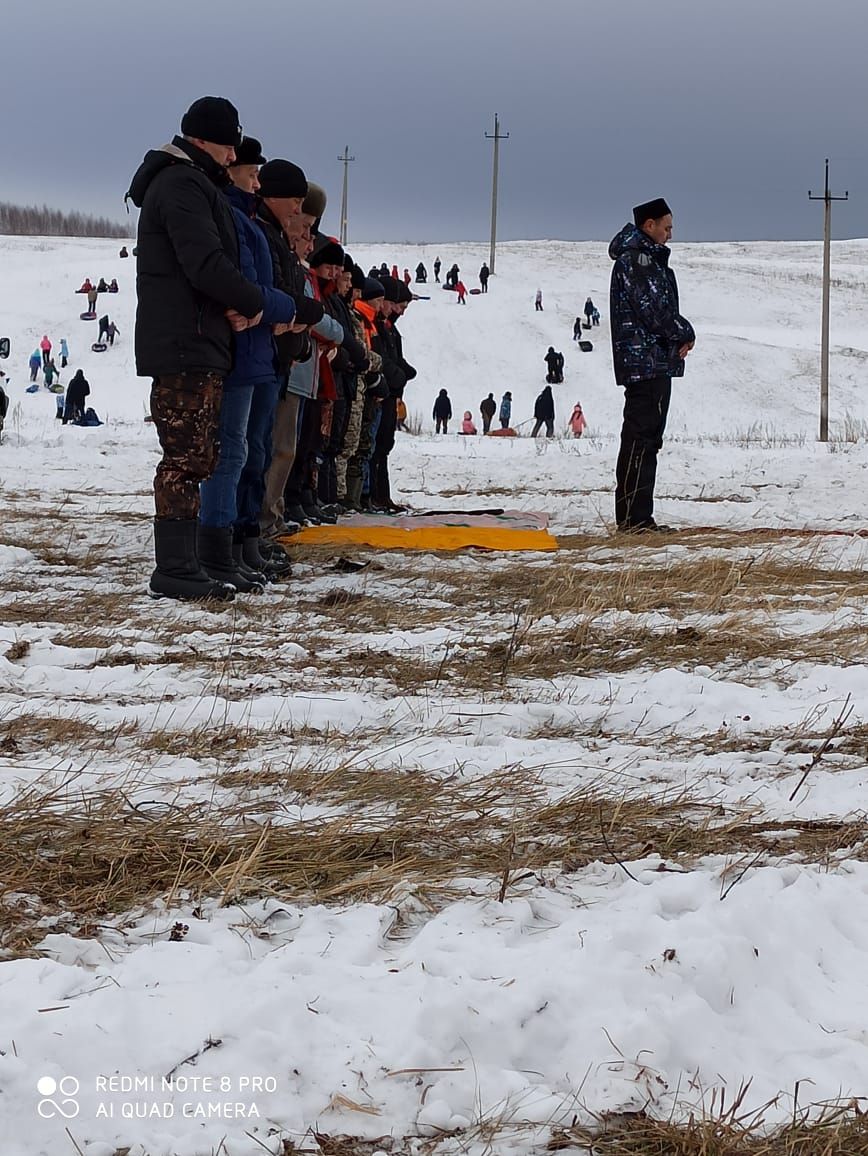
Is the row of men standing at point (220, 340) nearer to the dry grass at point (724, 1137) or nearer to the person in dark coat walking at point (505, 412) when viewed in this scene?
the dry grass at point (724, 1137)

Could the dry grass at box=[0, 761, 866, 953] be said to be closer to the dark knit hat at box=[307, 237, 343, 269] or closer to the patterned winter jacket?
the patterned winter jacket

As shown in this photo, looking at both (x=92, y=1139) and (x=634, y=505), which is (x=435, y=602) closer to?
(x=634, y=505)

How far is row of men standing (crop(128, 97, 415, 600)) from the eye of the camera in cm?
A: 483

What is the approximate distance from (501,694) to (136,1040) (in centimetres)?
198

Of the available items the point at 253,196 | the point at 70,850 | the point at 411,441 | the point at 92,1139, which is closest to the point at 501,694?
the point at 70,850

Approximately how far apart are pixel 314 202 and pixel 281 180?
0.97 metres

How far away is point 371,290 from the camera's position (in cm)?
927

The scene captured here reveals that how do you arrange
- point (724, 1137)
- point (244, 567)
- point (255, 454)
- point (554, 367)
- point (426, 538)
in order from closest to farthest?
point (724, 1137) < point (244, 567) < point (255, 454) < point (426, 538) < point (554, 367)

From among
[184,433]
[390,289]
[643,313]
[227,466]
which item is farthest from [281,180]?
[390,289]

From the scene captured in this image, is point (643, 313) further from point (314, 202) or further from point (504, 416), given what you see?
point (504, 416)

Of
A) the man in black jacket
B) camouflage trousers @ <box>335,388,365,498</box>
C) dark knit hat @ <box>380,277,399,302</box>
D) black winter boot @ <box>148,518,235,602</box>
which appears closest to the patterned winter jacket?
camouflage trousers @ <box>335,388,365,498</box>

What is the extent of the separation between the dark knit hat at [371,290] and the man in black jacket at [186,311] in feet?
13.8

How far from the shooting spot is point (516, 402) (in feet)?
113

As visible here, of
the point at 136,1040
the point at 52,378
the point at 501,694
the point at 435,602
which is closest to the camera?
the point at 136,1040
